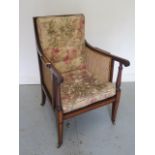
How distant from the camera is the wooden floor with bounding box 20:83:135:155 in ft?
5.20

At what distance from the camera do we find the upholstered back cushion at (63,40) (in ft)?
5.71

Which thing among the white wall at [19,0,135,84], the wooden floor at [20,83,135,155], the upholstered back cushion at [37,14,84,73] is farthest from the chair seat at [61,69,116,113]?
the white wall at [19,0,135,84]

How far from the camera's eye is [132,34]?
2504 mm

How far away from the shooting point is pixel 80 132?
1.77 m

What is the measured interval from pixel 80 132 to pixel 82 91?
16.5 inches

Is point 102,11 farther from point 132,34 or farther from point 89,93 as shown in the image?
point 89,93

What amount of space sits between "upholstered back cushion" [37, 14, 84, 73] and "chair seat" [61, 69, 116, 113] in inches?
6.2

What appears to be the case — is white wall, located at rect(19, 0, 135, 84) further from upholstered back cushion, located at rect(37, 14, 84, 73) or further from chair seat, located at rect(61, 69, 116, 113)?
chair seat, located at rect(61, 69, 116, 113)

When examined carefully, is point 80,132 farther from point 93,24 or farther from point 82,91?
point 93,24

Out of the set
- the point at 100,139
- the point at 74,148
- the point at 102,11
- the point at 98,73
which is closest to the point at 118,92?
the point at 98,73

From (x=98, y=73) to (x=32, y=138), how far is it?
842mm

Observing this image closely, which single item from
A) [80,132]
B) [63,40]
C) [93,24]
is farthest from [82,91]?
[93,24]
